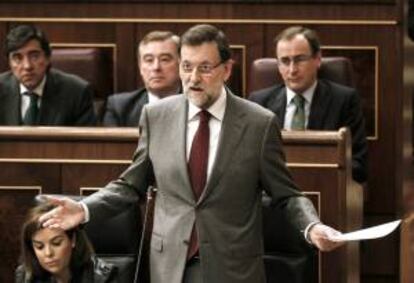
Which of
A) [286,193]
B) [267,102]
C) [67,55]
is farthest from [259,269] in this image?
[67,55]

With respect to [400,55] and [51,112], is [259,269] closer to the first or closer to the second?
[51,112]

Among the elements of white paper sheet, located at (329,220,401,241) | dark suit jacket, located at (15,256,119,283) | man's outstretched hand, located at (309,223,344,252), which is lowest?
dark suit jacket, located at (15,256,119,283)

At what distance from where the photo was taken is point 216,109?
221 centimetres

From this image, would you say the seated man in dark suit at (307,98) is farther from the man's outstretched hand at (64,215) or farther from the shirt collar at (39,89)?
the man's outstretched hand at (64,215)

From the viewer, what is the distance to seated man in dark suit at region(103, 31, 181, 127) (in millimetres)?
3172

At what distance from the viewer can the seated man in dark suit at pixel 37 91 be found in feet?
10.4

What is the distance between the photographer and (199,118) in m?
2.21

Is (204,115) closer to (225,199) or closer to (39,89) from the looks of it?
(225,199)

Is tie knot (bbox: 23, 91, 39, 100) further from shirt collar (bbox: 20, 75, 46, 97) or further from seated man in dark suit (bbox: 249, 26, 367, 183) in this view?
seated man in dark suit (bbox: 249, 26, 367, 183)

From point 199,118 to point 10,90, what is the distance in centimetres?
115

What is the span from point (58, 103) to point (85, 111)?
0.08 metres

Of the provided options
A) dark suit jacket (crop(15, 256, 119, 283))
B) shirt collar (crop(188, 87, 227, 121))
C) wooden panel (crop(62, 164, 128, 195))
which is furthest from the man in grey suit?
wooden panel (crop(62, 164, 128, 195))

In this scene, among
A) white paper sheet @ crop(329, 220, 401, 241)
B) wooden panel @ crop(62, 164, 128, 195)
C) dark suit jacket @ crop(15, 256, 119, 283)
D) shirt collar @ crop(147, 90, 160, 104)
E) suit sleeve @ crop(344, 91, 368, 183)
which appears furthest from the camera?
shirt collar @ crop(147, 90, 160, 104)

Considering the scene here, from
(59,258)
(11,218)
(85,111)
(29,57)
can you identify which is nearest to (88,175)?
(11,218)
